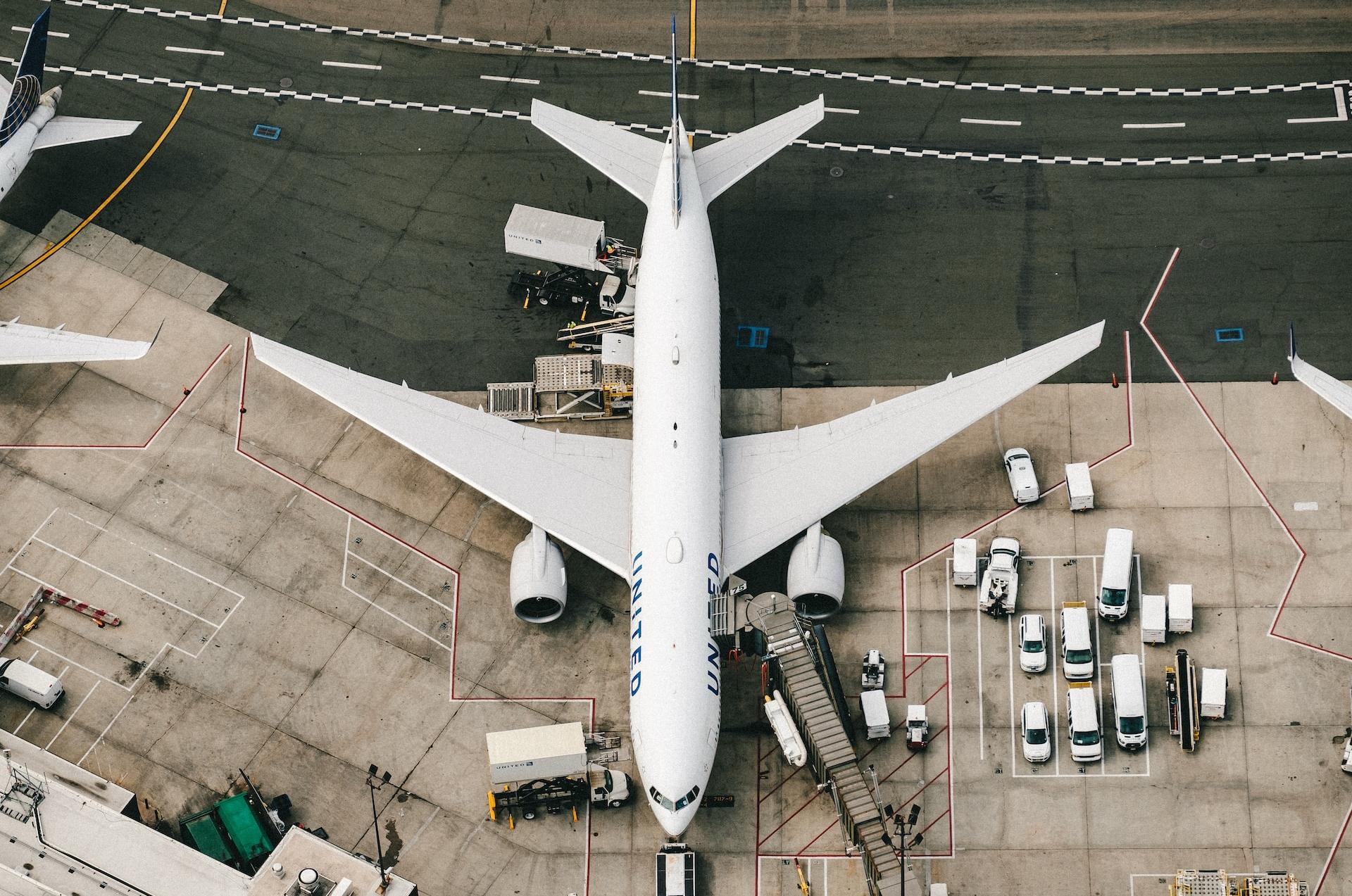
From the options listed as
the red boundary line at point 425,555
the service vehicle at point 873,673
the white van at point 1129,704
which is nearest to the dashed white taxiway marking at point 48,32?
the red boundary line at point 425,555

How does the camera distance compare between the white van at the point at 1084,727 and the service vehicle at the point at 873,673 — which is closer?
the white van at the point at 1084,727

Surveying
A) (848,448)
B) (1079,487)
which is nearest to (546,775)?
(848,448)

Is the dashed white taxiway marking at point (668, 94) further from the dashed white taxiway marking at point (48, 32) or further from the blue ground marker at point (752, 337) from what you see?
the dashed white taxiway marking at point (48, 32)

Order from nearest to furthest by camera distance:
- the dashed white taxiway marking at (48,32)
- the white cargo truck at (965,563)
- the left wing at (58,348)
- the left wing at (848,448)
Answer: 1. the left wing at (848,448)
2. the white cargo truck at (965,563)
3. the left wing at (58,348)
4. the dashed white taxiway marking at (48,32)

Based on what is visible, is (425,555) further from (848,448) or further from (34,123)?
(34,123)

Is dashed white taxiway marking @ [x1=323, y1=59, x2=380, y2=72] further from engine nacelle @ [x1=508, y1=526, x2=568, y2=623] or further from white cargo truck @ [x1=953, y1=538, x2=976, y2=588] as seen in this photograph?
white cargo truck @ [x1=953, y1=538, x2=976, y2=588]

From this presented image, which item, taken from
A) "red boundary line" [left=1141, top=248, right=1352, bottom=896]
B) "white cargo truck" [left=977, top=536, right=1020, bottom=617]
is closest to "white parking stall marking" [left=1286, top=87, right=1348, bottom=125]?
"red boundary line" [left=1141, top=248, right=1352, bottom=896]
